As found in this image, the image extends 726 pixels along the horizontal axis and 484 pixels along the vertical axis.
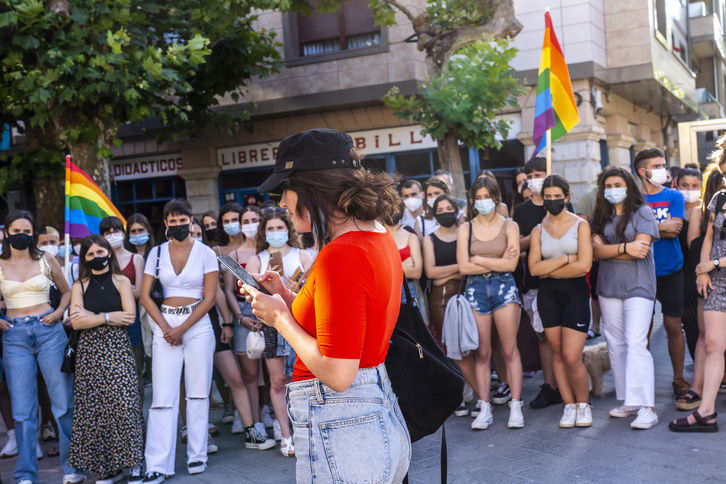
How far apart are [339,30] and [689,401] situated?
1357 centimetres

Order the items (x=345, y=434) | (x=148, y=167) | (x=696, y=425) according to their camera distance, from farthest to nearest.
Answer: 1. (x=148, y=167)
2. (x=696, y=425)
3. (x=345, y=434)

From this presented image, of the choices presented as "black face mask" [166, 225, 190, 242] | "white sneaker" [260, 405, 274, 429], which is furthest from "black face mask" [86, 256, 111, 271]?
"white sneaker" [260, 405, 274, 429]

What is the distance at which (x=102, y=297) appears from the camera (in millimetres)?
5730

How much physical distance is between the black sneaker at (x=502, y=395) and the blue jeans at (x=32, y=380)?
12.7ft

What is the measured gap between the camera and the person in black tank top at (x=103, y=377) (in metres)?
5.52

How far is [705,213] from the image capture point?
20.5 feet

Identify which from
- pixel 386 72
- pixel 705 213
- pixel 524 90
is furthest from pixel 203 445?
pixel 386 72

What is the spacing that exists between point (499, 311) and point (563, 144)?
11.3 m

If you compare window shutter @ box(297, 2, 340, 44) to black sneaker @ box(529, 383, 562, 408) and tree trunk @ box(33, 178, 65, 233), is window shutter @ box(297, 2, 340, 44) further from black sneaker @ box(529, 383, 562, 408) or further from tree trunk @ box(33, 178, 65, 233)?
black sneaker @ box(529, 383, 562, 408)

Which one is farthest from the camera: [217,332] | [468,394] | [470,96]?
[470,96]

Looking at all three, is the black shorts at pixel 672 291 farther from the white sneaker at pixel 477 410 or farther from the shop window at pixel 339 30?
the shop window at pixel 339 30

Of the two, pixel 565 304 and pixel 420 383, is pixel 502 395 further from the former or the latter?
pixel 420 383

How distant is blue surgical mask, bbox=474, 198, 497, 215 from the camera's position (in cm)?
646

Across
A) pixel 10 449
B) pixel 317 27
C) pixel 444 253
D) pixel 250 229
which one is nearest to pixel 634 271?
pixel 444 253
